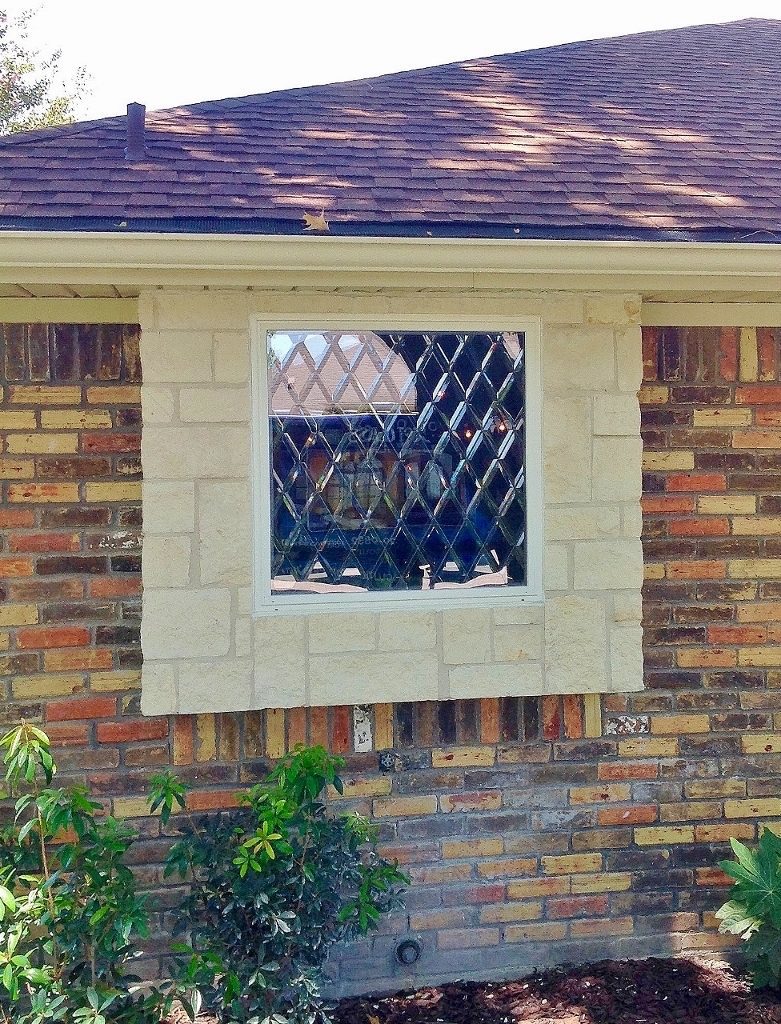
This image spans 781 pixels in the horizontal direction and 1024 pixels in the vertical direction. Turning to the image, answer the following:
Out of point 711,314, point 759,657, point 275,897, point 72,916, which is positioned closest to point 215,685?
point 275,897

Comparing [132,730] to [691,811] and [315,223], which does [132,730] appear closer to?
[315,223]

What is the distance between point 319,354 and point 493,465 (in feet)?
2.63

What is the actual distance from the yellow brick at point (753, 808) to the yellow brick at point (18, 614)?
2.88 m

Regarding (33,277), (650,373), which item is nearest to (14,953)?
(33,277)

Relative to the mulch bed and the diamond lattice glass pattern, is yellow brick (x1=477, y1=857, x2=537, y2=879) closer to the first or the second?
the mulch bed

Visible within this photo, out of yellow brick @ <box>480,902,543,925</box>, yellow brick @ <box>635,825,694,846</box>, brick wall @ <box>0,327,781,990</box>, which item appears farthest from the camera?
yellow brick @ <box>635,825,694,846</box>

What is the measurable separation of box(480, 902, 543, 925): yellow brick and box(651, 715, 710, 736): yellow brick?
859 millimetres

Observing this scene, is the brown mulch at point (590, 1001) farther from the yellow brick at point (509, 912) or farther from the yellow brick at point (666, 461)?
the yellow brick at point (666, 461)

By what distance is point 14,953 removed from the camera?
9.66 feet

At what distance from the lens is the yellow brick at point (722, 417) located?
384cm

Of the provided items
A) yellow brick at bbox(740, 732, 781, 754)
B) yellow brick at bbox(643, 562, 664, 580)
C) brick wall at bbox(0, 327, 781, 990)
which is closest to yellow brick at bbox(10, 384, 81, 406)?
brick wall at bbox(0, 327, 781, 990)

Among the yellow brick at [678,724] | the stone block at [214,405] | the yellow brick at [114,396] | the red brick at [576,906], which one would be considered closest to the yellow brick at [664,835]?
the red brick at [576,906]

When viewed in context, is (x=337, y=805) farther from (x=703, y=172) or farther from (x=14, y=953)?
(x=703, y=172)

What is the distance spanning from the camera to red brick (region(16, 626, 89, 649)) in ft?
11.4
